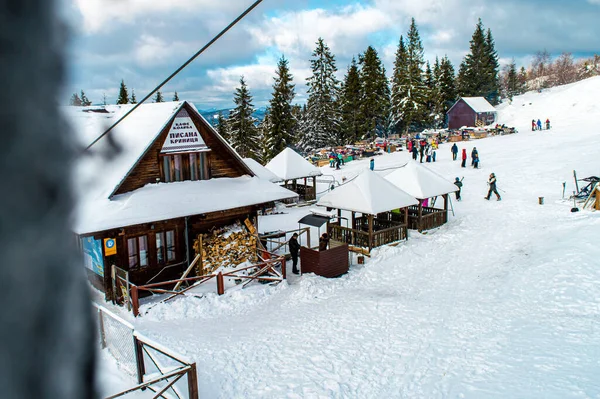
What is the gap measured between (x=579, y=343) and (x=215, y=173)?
13019mm

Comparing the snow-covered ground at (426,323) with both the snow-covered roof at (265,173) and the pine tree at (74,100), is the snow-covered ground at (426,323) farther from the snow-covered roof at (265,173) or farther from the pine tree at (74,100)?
the snow-covered roof at (265,173)

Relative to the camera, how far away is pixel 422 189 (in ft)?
74.8

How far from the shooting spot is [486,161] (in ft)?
132

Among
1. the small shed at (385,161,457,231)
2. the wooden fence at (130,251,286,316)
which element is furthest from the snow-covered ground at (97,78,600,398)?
the small shed at (385,161,457,231)

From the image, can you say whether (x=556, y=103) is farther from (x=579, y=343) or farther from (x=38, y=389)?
(x=38, y=389)

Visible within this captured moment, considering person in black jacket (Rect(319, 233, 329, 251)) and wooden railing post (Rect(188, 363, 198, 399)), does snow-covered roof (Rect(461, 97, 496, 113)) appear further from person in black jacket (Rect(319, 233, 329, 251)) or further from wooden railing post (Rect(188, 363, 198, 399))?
wooden railing post (Rect(188, 363, 198, 399))

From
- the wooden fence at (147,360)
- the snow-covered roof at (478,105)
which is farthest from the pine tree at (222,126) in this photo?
the wooden fence at (147,360)

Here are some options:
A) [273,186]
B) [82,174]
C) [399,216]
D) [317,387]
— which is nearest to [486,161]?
[399,216]

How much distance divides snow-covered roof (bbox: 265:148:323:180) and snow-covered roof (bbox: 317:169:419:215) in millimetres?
9431

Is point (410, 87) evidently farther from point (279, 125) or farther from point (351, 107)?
point (279, 125)

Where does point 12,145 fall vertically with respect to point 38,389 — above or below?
above

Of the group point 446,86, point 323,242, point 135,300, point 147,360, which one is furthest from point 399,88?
point 147,360

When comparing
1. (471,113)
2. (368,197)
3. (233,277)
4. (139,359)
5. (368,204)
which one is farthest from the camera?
(471,113)

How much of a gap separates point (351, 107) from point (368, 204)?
170 ft
